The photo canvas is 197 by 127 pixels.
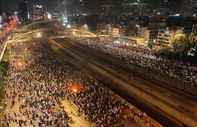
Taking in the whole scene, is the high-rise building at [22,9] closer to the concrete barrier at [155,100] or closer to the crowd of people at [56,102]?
the crowd of people at [56,102]

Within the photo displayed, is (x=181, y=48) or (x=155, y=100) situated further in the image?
(x=181, y=48)

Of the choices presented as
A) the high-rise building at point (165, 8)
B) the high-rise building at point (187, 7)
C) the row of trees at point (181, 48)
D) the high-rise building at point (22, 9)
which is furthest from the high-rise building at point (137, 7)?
the row of trees at point (181, 48)

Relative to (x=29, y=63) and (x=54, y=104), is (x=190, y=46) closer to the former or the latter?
(x=54, y=104)

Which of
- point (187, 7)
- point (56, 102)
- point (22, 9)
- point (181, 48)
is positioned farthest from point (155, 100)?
point (22, 9)

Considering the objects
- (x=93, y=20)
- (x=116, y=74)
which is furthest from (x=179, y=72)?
(x=93, y=20)

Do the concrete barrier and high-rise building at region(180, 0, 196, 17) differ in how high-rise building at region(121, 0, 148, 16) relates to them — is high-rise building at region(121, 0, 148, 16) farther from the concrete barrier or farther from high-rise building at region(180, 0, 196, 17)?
the concrete barrier

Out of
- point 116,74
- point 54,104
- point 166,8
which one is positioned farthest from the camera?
point 166,8

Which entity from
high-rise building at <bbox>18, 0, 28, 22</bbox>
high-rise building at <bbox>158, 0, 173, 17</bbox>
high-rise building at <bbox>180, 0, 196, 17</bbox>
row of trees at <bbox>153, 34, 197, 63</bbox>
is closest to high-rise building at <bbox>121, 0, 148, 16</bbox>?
high-rise building at <bbox>158, 0, 173, 17</bbox>

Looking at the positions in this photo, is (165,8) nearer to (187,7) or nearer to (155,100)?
(187,7)
